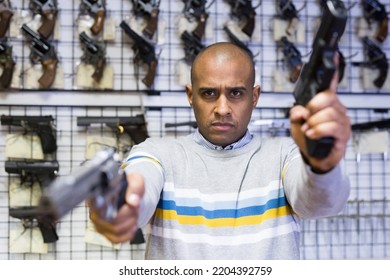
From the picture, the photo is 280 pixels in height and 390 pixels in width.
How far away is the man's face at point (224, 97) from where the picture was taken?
1.25m

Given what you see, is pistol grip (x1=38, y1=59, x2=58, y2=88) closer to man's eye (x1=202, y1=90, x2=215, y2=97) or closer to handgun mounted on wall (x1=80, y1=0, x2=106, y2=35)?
handgun mounted on wall (x1=80, y1=0, x2=106, y2=35)

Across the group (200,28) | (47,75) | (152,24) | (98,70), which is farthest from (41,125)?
(200,28)

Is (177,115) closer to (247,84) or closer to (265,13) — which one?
(265,13)

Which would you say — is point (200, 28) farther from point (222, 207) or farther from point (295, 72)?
point (222, 207)

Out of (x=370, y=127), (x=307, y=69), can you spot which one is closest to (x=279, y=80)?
(x=370, y=127)

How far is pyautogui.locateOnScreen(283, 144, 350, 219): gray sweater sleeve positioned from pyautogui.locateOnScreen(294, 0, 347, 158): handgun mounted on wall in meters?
0.09

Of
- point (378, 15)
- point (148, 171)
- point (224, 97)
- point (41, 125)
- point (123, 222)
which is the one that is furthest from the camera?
point (378, 15)

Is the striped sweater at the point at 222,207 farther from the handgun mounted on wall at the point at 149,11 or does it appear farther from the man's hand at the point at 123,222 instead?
the handgun mounted on wall at the point at 149,11

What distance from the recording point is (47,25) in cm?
226

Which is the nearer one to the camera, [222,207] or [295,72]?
[222,207]

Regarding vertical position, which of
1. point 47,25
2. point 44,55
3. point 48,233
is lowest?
point 48,233

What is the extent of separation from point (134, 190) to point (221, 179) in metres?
0.56

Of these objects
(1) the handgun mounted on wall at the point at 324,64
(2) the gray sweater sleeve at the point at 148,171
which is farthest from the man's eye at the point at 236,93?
(1) the handgun mounted on wall at the point at 324,64

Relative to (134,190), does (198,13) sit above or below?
above
